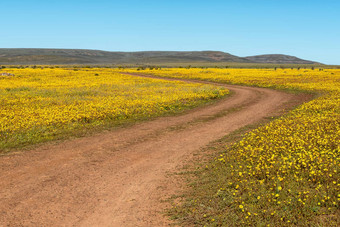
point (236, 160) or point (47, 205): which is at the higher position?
point (236, 160)

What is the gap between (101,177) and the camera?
10328mm

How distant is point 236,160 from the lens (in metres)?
11.2

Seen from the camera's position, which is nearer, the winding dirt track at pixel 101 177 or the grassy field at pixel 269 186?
the grassy field at pixel 269 186

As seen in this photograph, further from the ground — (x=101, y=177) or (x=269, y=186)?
(x=269, y=186)

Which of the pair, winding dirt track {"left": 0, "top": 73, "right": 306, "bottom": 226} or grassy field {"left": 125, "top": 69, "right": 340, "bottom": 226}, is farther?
winding dirt track {"left": 0, "top": 73, "right": 306, "bottom": 226}

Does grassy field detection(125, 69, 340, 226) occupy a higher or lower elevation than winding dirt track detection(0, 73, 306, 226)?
higher

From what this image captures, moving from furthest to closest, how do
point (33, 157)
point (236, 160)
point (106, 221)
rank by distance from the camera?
point (33, 157) < point (236, 160) < point (106, 221)

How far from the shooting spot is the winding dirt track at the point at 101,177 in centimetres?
784

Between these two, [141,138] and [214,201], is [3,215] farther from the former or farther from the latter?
[141,138]

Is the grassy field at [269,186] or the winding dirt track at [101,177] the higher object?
the grassy field at [269,186]

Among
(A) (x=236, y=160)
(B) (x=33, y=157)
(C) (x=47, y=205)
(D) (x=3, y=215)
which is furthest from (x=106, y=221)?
(B) (x=33, y=157)

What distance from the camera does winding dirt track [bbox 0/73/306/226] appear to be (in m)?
7.84

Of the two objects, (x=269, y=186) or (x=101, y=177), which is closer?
(x=269, y=186)

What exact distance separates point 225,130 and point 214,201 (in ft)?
30.4
